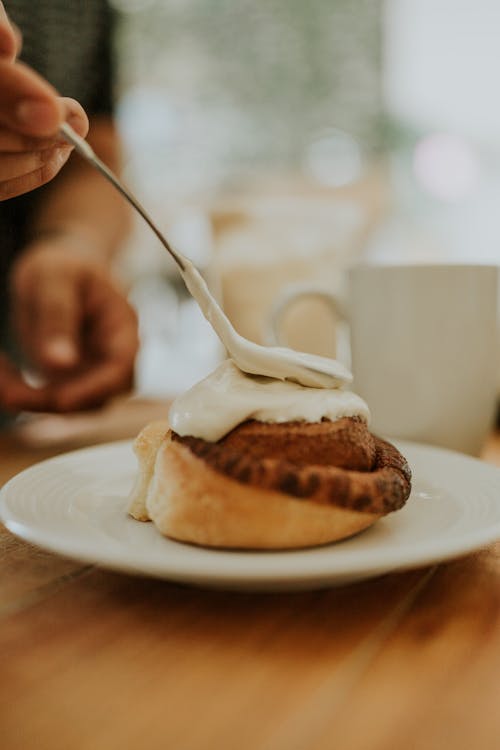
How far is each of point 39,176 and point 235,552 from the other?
373 millimetres

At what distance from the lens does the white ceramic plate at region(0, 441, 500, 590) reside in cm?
38

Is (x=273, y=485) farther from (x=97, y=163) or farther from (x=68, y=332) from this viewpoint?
(x=68, y=332)

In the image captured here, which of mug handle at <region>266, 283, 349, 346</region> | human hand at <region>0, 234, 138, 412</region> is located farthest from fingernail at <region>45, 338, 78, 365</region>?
mug handle at <region>266, 283, 349, 346</region>

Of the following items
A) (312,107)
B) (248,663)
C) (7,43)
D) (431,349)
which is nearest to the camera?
(248,663)

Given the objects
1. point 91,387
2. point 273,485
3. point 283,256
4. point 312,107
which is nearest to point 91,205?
point 283,256

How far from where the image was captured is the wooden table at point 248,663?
0.30 meters

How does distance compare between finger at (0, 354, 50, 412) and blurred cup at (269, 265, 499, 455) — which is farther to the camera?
finger at (0, 354, 50, 412)

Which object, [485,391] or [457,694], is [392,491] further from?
[485,391]

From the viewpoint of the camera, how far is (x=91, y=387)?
101 centimetres

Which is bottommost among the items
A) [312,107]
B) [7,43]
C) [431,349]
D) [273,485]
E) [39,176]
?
[312,107]

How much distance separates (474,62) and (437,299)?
3847 millimetres

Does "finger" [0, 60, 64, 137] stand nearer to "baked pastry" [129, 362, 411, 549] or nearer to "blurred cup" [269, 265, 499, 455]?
"baked pastry" [129, 362, 411, 549]

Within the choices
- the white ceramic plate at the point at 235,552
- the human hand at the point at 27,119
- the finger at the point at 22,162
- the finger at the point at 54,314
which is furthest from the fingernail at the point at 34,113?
the finger at the point at 54,314

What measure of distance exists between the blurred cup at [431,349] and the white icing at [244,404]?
11.6 inches
